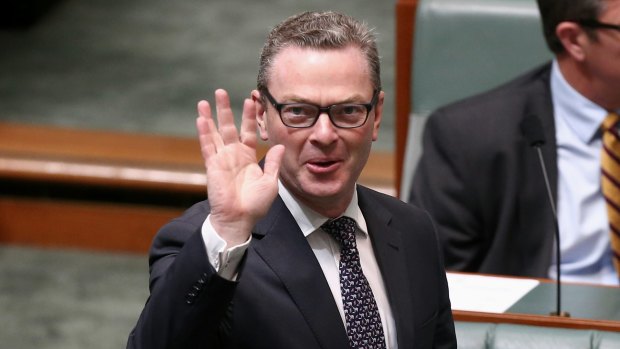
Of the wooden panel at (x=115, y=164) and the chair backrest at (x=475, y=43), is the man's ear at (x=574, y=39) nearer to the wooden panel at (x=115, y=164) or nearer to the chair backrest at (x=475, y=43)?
the chair backrest at (x=475, y=43)

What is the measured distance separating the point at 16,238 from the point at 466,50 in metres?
1.15

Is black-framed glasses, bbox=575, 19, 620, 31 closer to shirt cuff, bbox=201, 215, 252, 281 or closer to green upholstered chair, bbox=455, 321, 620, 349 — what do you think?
green upholstered chair, bbox=455, 321, 620, 349

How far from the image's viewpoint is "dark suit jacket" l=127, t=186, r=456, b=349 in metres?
0.99

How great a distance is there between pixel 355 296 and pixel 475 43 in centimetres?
101

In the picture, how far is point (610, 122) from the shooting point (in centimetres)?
176

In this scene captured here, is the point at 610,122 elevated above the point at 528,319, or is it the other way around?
the point at 610,122

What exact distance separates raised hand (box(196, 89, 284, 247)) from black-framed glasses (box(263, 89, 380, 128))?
4 centimetres

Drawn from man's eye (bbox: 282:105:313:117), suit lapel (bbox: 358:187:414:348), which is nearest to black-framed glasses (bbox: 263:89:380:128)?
man's eye (bbox: 282:105:313:117)

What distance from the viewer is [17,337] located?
236 cm

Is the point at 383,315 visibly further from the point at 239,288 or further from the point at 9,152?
the point at 9,152

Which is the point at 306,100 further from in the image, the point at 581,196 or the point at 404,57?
the point at 404,57

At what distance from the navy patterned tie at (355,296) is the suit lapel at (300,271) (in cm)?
2

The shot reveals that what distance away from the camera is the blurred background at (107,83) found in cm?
246

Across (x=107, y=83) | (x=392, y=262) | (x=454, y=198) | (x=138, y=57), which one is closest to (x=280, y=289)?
(x=392, y=262)
